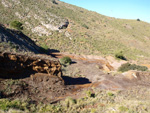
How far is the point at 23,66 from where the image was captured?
1018 centimetres

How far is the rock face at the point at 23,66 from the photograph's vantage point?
9252 mm

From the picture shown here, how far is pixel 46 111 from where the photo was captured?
779 centimetres

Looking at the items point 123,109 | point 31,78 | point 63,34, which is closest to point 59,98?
point 31,78

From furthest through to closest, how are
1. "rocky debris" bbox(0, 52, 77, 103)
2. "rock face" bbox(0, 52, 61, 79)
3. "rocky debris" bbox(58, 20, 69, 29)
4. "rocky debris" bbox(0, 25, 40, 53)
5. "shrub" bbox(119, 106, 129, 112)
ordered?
"rocky debris" bbox(58, 20, 69, 29), "rocky debris" bbox(0, 25, 40, 53), "rock face" bbox(0, 52, 61, 79), "rocky debris" bbox(0, 52, 77, 103), "shrub" bbox(119, 106, 129, 112)

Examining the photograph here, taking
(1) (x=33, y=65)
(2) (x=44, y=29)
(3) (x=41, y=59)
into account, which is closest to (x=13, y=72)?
(1) (x=33, y=65)

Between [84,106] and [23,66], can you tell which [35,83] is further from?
[84,106]

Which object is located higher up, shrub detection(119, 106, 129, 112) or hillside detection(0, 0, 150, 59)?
hillside detection(0, 0, 150, 59)

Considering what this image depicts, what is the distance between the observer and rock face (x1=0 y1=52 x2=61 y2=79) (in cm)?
925

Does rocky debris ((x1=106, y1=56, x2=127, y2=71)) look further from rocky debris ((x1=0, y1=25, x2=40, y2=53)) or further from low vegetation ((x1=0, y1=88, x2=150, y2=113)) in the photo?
rocky debris ((x1=0, y1=25, x2=40, y2=53))

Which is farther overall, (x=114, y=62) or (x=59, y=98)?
(x=114, y=62)

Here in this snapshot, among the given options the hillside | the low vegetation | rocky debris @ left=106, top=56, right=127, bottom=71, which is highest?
the hillside

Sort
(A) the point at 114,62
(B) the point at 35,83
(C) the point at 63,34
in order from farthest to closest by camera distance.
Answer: (C) the point at 63,34 < (A) the point at 114,62 < (B) the point at 35,83

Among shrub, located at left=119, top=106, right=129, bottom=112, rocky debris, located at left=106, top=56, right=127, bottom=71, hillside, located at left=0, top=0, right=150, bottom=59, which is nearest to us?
shrub, located at left=119, top=106, right=129, bottom=112

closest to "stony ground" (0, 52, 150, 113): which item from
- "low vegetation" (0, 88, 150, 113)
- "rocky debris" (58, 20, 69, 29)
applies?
"low vegetation" (0, 88, 150, 113)
